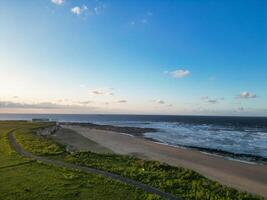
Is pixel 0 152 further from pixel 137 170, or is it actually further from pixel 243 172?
pixel 243 172

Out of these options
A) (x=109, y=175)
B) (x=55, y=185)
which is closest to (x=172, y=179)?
(x=109, y=175)

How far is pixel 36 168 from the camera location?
2331 cm

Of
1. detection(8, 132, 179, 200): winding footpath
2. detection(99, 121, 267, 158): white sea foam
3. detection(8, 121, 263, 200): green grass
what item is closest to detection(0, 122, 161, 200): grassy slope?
detection(8, 132, 179, 200): winding footpath

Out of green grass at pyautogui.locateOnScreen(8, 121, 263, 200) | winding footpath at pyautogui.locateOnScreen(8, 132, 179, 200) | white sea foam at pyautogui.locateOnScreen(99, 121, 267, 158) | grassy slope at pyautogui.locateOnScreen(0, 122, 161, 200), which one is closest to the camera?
grassy slope at pyautogui.locateOnScreen(0, 122, 161, 200)

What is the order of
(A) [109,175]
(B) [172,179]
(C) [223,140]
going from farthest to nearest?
1. (C) [223,140]
2. (A) [109,175]
3. (B) [172,179]

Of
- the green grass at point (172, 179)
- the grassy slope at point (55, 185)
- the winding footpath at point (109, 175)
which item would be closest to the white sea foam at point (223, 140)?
the green grass at point (172, 179)

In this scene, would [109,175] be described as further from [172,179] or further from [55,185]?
[172,179]

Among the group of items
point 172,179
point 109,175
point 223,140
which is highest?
point 109,175

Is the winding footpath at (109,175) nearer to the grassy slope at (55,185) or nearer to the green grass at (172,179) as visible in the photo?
the green grass at (172,179)

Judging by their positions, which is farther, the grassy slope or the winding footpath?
the winding footpath

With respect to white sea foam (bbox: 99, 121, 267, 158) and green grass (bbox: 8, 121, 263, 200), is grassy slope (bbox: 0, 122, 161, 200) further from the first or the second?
white sea foam (bbox: 99, 121, 267, 158)

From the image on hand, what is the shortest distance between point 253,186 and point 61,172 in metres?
17.7

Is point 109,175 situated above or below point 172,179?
above

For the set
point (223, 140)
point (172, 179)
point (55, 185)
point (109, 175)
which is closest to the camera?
point (55, 185)
